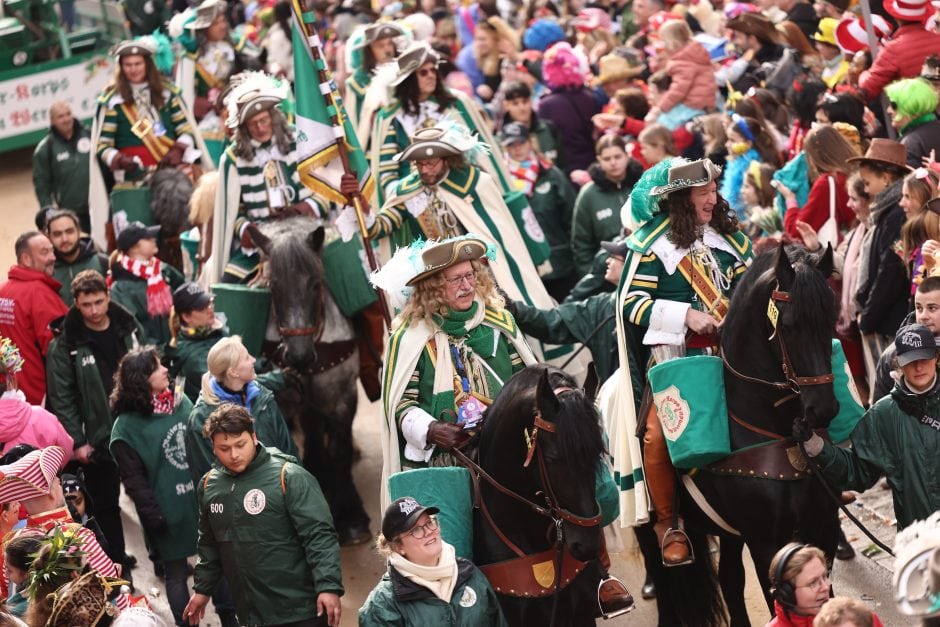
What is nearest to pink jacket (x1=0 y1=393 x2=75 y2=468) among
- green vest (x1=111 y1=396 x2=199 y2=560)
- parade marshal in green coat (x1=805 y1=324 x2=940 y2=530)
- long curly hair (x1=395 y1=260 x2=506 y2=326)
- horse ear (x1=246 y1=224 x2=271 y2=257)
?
green vest (x1=111 y1=396 x2=199 y2=560)

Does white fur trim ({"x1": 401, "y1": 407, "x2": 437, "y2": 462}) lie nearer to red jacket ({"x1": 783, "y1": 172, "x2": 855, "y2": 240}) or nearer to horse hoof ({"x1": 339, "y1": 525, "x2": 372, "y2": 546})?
horse hoof ({"x1": 339, "y1": 525, "x2": 372, "y2": 546})

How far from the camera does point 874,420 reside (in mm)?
8141

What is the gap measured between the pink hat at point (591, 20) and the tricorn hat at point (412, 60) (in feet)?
19.7

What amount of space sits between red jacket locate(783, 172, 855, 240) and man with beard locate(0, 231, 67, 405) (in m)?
5.61

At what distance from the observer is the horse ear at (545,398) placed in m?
7.26

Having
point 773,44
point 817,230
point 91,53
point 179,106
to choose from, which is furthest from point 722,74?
point 91,53

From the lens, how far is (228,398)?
32.1 ft

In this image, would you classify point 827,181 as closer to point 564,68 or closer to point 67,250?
point 564,68

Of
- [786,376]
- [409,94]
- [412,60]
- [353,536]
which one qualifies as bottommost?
[353,536]

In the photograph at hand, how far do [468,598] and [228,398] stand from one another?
3.19 meters

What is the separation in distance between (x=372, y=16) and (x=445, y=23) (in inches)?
64.0

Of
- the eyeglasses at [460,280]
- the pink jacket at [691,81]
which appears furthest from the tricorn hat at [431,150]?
the pink jacket at [691,81]

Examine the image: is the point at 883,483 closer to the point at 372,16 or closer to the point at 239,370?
the point at 239,370

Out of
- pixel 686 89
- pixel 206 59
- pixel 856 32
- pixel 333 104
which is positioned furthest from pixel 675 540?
pixel 206 59
